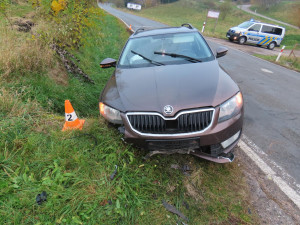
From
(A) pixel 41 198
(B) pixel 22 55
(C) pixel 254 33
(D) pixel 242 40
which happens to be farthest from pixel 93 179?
(C) pixel 254 33

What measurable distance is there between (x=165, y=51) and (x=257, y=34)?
16501mm

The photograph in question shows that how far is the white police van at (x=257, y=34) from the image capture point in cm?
1564

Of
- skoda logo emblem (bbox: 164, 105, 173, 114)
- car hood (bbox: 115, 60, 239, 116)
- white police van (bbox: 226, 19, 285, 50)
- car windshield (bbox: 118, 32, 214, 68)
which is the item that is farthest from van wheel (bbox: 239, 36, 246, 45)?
skoda logo emblem (bbox: 164, 105, 173, 114)

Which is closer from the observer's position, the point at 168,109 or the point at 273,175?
the point at 168,109

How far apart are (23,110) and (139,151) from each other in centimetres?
188

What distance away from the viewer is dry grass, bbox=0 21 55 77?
3266 mm

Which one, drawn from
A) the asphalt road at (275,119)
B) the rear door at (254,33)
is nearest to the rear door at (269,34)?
the rear door at (254,33)

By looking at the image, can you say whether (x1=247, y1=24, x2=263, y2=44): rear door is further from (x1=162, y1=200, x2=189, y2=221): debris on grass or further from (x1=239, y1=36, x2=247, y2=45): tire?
(x1=162, y1=200, x2=189, y2=221): debris on grass

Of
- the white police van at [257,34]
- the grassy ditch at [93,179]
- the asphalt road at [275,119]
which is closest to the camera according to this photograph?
the grassy ditch at [93,179]

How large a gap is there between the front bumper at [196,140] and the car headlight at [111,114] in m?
0.10

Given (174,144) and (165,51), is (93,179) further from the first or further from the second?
(165,51)

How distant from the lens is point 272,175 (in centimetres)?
235

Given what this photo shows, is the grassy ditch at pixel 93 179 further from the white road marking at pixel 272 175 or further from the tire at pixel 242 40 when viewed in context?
the tire at pixel 242 40

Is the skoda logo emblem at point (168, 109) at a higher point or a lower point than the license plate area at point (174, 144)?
higher
